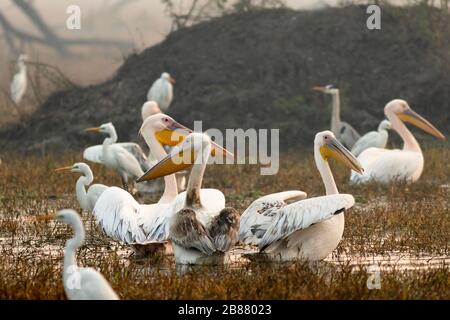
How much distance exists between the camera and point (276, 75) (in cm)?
2106

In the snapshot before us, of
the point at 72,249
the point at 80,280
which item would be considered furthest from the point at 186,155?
the point at 80,280

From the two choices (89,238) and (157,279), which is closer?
(157,279)

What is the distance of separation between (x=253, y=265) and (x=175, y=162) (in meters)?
1.09

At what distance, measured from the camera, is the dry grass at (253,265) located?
575 cm

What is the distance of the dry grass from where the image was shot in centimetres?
575

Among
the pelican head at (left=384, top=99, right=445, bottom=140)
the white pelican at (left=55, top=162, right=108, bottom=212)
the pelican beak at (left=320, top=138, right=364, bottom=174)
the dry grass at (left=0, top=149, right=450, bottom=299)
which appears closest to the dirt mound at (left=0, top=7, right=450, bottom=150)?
the pelican head at (left=384, top=99, right=445, bottom=140)

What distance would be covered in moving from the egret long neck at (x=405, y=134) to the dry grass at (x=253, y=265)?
429mm

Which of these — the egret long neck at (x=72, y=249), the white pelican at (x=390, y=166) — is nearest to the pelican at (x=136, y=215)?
the egret long neck at (x=72, y=249)

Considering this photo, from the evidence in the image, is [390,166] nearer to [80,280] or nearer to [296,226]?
[296,226]

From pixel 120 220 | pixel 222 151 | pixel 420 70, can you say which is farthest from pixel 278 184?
pixel 420 70

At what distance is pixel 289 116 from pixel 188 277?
1378 cm

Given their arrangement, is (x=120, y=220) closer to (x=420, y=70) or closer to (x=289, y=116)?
(x=289, y=116)
